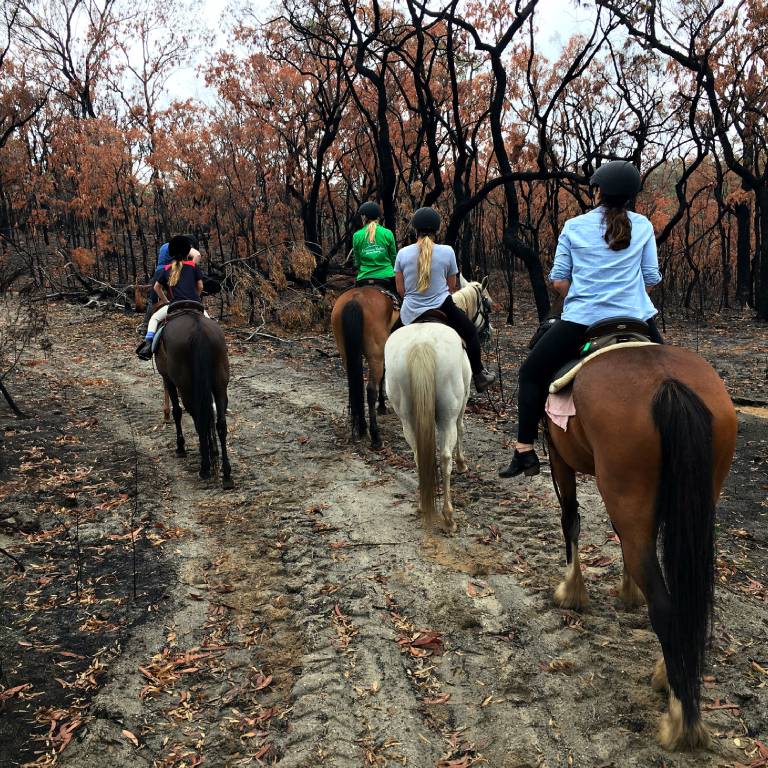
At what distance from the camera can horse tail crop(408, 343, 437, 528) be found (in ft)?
16.7

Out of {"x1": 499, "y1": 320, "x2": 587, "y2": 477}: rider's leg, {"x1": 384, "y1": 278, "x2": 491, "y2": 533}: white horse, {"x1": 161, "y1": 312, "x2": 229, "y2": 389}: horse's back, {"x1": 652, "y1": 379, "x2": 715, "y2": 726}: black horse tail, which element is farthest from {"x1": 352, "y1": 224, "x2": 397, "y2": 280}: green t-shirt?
{"x1": 652, "y1": 379, "x2": 715, "y2": 726}: black horse tail

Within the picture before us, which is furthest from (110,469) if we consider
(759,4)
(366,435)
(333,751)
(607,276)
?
(759,4)

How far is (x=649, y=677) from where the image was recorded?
321 cm

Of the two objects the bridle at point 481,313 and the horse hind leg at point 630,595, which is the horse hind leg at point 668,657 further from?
the bridle at point 481,313

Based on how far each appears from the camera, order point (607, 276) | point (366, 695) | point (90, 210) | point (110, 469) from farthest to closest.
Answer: point (90, 210), point (110, 469), point (607, 276), point (366, 695)

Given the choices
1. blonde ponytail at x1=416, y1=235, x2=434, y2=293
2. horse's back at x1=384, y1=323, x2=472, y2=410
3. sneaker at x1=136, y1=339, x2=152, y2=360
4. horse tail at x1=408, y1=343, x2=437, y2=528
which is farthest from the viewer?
sneaker at x1=136, y1=339, x2=152, y2=360

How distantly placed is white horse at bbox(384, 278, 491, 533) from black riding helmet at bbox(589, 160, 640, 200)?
218cm

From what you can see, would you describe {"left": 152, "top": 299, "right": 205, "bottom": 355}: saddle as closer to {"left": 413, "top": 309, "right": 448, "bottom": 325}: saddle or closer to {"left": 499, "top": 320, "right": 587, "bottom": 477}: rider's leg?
{"left": 413, "top": 309, "right": 448, "bottom": 325}: saddle

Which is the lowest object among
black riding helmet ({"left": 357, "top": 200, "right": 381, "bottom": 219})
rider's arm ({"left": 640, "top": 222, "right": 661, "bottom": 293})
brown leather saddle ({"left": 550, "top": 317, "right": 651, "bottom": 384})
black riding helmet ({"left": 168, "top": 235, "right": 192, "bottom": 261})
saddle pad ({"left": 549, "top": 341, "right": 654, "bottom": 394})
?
saddle pad ({"left": 549, "top": 341, "right": 654, "bottom": 394})

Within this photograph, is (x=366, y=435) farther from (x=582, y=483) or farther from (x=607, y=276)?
→ (x=607, y=276)

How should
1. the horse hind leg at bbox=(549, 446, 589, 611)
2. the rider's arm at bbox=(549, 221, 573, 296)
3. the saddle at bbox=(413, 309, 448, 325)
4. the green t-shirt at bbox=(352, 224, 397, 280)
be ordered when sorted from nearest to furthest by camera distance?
the rider's arm at bbox=(549, 221, 573, 296) < the horse hind leg at bbox=(549, 446, 589, 611) < the saddle at bbox=(413, 309, 448, 325) < the green t-shirt at bbox=(352, 224, 397, 280)

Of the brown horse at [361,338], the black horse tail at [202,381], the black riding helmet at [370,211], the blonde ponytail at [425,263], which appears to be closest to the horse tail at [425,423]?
the blonde ponytail at [425,263]

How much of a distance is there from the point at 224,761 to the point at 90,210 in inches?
970

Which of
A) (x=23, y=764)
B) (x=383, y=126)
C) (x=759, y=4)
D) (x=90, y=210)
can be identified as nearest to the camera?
(x=23, y=764)
